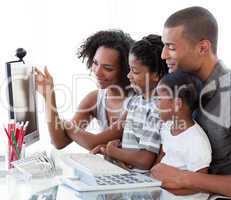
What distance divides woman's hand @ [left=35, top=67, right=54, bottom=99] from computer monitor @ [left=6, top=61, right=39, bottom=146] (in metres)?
0.02

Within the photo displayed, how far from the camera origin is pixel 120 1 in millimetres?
2844

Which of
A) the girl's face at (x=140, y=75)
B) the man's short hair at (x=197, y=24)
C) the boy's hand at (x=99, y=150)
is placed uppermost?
the man's short hair at (x=197, y=24)

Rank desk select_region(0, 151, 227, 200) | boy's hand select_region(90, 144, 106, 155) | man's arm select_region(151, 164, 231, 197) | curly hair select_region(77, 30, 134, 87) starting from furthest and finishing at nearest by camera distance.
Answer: curly hair select_region(77, 30, 134, 87)
boy's hand select_region(90, 144, 106, 155)
man's arm select_region(151, 164, 231, 197)
desk select_region(0, 151, 227, 200)

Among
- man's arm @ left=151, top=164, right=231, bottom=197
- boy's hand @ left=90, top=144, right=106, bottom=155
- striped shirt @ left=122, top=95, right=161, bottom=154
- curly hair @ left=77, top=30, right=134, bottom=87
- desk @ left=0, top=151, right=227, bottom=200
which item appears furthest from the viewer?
curly hair @ left=77, top=30, right=134, bottom=87

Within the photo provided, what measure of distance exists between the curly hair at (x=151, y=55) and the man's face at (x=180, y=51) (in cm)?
14

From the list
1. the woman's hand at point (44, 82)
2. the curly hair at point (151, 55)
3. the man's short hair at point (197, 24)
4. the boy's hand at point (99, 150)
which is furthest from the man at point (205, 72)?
the woman's hand at point (44, 82)

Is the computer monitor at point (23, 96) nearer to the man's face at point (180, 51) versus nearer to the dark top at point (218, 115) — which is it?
the man's face at point (180, 51)

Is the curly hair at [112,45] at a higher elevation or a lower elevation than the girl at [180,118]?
higher

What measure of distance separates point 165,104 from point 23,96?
544mm

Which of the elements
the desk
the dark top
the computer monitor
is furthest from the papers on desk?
the dark top

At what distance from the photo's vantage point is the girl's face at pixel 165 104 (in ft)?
5.16

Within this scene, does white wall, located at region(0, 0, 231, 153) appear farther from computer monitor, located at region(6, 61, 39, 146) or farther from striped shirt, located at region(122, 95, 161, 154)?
striped shirt, located at region(122, 95, 161, 154)

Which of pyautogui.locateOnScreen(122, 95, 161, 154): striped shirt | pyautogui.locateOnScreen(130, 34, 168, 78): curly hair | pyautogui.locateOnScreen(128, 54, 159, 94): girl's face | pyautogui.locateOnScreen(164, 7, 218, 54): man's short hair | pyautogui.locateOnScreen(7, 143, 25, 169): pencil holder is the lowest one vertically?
pyautogui.locateOnScreen(7, 143, 25, 169): pencil holder

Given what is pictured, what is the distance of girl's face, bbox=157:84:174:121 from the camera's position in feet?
5.16
